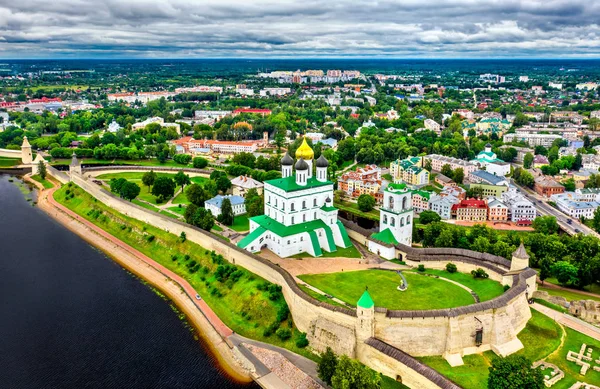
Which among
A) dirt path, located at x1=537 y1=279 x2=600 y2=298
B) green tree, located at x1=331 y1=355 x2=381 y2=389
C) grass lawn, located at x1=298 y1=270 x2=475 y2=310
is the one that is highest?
grass lawn, located at x1=298 y1=270 x2=475 y2=310

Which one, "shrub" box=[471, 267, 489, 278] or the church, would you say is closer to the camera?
"shrub" box=[471, 267, 489, 278]

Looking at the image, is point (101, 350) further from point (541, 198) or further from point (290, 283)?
point (541, 198)

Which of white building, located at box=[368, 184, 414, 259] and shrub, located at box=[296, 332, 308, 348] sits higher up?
white building, located at box=[368, 184, 414, 259]

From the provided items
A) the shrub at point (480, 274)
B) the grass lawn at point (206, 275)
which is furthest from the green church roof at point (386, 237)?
the grass lawn at point (206, 275)

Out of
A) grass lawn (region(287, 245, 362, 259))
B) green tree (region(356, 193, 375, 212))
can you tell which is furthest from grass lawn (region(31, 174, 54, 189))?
grass lawn (region(287, 245, 362, 259))

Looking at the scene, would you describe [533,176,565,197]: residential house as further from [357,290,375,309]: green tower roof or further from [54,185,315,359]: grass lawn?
[357,290,375,309]: green tower roof

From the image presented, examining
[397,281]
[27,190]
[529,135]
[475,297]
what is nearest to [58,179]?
[27,190]
